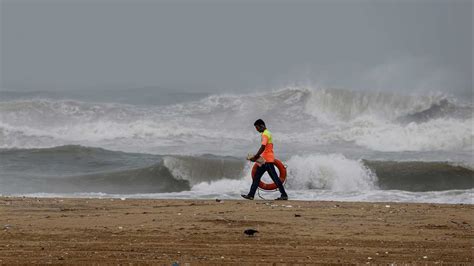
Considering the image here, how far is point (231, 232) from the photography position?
37.2 feet

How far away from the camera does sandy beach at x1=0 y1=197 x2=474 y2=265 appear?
9.64 metres

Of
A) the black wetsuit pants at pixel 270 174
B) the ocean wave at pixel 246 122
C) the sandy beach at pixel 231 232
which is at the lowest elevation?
the sandy beach at pixel 231 232

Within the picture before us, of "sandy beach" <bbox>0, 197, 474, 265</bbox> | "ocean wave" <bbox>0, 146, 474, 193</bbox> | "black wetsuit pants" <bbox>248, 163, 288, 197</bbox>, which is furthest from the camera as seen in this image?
"ocean wave" <bbox>0, 146, 474, 193</bbox>

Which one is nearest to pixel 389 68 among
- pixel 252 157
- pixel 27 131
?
pixel 27 131

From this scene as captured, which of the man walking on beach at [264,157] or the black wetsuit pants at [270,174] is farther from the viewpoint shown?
the black wetsuit pants at [270,174]

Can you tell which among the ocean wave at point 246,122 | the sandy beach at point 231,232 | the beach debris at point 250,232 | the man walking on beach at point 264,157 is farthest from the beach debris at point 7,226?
the ocean wave at point 246,122

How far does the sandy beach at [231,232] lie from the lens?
31.6 feet

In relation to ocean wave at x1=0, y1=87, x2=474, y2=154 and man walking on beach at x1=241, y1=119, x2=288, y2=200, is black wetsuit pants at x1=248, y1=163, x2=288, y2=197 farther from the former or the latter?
ocean wave at x1=0, y1=87, x2=474, y2=154

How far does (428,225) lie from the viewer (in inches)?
484

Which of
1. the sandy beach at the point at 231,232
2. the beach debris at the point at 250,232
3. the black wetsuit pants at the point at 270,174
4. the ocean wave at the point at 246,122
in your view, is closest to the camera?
the sandy beach at the point at 231,232

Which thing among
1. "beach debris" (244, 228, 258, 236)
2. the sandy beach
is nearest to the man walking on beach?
the sandy beach

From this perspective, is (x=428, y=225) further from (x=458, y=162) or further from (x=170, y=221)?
(x=458, y=162)

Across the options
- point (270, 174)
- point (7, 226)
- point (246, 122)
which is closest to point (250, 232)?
point (7, 226)

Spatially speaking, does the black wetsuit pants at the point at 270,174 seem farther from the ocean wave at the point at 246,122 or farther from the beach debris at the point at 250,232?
the ocean wave at the point at 246,122
